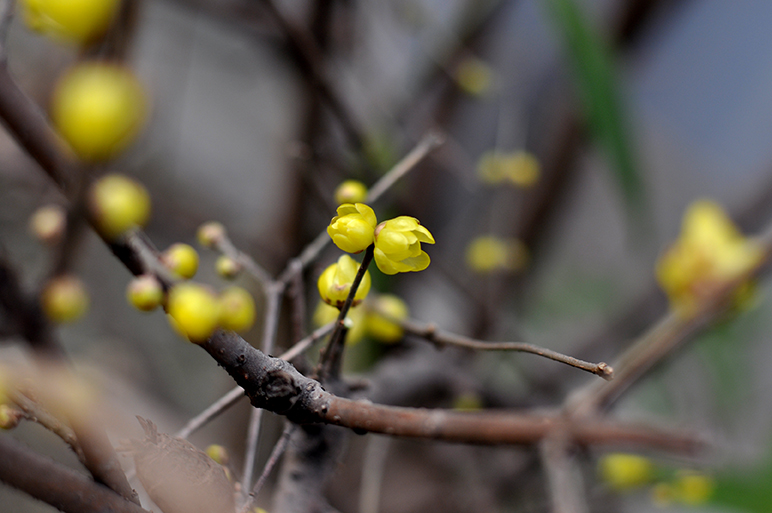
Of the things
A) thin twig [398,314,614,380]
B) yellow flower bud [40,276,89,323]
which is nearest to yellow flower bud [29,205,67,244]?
yellow flower bud [40,276,89,323]

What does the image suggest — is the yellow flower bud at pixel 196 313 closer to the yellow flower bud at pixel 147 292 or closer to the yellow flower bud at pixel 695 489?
the yellow flower bud at pixel 147 292

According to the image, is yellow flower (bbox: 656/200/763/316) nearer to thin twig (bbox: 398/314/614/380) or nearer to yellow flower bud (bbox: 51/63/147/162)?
thin twig (bbox: 398/314/614/380)

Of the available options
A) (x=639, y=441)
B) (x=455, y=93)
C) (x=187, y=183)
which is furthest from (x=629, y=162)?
(x=187, y=183)

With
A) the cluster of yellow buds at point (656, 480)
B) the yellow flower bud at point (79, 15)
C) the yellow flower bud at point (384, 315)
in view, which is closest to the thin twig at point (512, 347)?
the yellow flower bud at point (384, 315)

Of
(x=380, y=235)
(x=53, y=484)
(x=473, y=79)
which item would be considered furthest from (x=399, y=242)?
(x=473, y=79)

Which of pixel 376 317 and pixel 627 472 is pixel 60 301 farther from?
pixel 627 472

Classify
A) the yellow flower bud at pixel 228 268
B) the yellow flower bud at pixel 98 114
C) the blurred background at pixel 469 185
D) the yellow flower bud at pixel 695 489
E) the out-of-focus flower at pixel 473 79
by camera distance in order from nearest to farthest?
the yellow flower bud at pixel 98 114, the yellow flower bud at pixel 228 268, the yellow flower bud at pixel 695 489, the blurred background at pixel 469 185, the out-of-focus flower at pixel 473 79
